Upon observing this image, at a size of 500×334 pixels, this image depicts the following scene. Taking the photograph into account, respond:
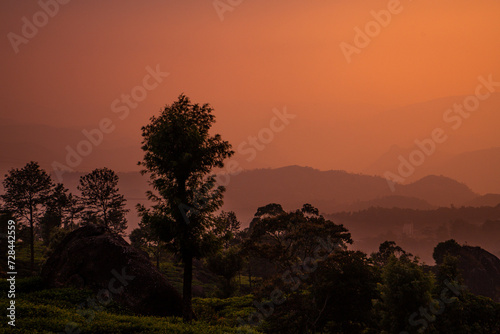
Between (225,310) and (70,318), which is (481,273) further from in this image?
(70,318)

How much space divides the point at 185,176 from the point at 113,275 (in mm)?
10323

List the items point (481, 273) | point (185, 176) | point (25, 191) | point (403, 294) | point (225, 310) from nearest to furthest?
point (403, 294), point (185, 176), point (225, 310), point (25, 191), point (481, 273)

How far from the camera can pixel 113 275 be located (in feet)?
92.0

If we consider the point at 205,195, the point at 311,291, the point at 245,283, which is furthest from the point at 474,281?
the point at 205,195

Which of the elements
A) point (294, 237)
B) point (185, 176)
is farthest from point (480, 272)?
point (185, 176)

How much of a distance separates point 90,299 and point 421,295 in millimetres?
23391

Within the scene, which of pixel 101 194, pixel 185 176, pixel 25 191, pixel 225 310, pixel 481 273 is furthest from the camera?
pixel 481 273

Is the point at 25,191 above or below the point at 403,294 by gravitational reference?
above

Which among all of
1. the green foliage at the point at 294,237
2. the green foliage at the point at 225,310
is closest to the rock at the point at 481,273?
the green foliage at the point at 294,237

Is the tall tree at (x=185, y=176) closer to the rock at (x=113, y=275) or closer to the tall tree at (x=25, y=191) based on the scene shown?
the rock at (x=113, y=275)

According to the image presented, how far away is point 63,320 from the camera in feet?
67.8

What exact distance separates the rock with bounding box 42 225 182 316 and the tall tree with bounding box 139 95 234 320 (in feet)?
9.80

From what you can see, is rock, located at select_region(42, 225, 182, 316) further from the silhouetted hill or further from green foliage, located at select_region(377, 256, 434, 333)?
the silhouetted hill

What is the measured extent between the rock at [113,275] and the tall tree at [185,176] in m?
2.99
